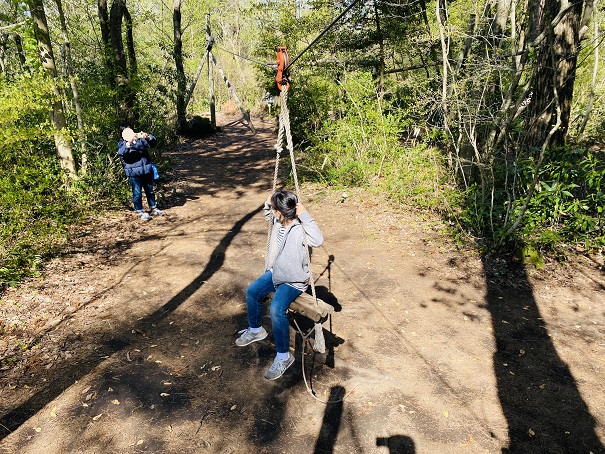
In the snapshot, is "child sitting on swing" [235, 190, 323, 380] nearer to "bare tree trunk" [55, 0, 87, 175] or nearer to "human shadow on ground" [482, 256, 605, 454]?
"human shadow on ground" [482, 256, 605, 454]

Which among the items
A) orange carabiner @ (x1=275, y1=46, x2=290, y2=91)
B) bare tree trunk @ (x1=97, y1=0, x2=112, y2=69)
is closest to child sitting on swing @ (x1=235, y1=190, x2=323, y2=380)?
orange carabiner @ (x1=275, y1=46, x2=290, y2=91)

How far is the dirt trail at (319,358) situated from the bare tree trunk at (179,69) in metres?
10.6

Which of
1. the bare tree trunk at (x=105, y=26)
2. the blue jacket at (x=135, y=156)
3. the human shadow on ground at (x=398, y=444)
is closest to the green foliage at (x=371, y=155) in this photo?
the blue jacket at (x=135, y=156)

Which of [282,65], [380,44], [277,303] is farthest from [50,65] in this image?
[380,44]

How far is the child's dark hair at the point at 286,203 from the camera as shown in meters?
3.69

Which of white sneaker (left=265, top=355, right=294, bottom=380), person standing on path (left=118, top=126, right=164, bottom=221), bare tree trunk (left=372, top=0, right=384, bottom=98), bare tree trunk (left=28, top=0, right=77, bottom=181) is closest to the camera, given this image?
white sneaker (left=265, top=355, right=294, bottom=380)

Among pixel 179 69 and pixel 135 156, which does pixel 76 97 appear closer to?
pixel 135 156

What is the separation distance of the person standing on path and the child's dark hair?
16.5 ft

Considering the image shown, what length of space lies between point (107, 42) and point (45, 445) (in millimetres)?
10665

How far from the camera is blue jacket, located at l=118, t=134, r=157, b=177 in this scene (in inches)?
294

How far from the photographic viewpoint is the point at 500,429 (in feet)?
10.9

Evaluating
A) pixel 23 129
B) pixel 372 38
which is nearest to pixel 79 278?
pixel 23 129

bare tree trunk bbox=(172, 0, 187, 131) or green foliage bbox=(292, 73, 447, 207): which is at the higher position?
bare tree trunk bbox=(172, 0, 187, 131)

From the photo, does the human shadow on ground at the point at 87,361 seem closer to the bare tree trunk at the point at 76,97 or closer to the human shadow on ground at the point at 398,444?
the human shadow on ground at the point at 398,444
